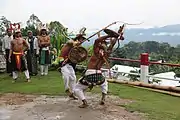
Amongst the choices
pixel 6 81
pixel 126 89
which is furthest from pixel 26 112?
pixel 6 81

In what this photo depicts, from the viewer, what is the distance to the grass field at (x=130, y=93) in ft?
24.4

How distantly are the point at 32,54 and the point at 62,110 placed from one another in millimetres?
6056

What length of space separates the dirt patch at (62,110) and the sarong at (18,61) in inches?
104

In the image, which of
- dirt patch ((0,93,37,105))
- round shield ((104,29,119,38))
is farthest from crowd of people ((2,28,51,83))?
round shield ((104,29,119,38))

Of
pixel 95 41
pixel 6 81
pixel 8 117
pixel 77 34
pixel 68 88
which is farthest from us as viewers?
pixel 6 81

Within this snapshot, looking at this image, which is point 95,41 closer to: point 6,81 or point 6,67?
point 6,81

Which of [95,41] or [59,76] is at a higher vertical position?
[95,41]

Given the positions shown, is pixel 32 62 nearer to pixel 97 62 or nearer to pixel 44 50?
pixel 44 50

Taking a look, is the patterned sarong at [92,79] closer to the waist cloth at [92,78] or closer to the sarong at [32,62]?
the waist cloth at [92,78]

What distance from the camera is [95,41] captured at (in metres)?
7.56

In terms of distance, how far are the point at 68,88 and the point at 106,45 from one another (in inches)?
78.3

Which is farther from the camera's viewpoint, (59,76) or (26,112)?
(59,76)

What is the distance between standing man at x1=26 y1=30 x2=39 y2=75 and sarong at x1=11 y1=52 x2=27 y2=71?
138 cm

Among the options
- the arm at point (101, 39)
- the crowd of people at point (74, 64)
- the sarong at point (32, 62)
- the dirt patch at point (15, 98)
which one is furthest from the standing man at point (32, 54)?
the arm at point (101, 39)
